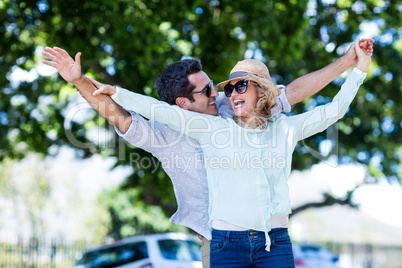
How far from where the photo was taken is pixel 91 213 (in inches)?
1475

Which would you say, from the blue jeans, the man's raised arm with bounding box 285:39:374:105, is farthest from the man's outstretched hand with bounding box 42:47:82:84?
the man's raised arm with bounding box 285:39:374:105

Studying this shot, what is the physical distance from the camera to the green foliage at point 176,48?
8422mm

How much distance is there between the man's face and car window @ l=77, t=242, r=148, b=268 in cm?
584

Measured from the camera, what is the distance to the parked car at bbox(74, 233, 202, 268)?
8336 mm

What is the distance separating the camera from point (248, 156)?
2.60 meters

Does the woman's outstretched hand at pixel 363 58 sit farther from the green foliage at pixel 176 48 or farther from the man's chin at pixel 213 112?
the green foliage at pixel 176 48

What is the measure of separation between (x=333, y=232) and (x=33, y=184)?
6513 centimetres

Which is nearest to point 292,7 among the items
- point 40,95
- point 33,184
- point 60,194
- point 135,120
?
point 40,95

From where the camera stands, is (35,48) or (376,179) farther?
(376,179)

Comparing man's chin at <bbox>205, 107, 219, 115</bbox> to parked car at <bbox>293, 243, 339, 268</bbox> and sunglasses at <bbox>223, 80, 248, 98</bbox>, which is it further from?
parked car at <bbox>293, 243, 339, 268</bbox>

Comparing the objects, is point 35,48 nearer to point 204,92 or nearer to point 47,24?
point 47,24

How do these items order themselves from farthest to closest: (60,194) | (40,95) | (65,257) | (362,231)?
(362,231)
(60,194)
(65,257)
(40,95)

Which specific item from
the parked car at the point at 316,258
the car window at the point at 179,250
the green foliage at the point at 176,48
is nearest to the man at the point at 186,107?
the green foliage at the point at 176,48

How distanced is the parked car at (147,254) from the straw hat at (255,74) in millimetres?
5978
